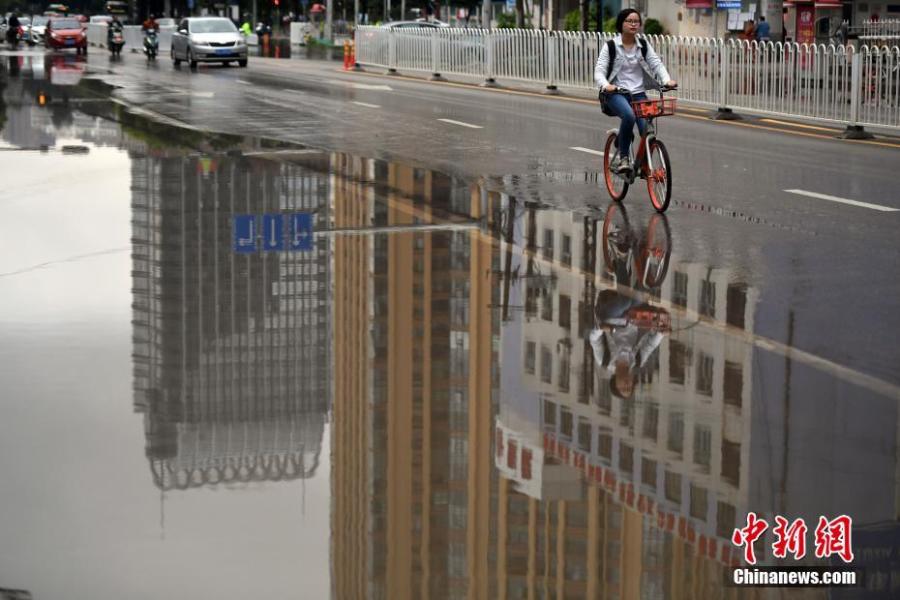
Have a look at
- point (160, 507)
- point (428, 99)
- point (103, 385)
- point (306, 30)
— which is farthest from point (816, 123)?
point (306, 30)

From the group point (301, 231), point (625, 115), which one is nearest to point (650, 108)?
point (625, 115)

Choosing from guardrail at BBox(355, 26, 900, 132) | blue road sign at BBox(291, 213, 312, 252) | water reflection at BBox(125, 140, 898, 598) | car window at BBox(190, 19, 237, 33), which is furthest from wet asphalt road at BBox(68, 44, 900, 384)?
car window at BBox(190, 19, 237, 33)

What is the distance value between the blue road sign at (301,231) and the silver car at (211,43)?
128ft

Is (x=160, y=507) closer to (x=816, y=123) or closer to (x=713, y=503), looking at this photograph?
(x=713, y=503)

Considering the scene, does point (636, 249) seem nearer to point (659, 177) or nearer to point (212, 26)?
point (659, 177)

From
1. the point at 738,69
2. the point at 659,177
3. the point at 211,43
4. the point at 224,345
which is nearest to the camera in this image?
the point at 224,345

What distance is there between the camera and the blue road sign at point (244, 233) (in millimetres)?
12469

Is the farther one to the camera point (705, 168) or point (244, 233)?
point (705, 168)

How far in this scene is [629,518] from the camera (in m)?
5.86

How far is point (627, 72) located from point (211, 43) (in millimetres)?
39231

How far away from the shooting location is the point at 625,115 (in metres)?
14.8

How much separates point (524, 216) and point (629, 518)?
8583 mm

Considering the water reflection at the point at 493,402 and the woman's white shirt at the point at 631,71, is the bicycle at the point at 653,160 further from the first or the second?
the water reflection at the point at 493,402

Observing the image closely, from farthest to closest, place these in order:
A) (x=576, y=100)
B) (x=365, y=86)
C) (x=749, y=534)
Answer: (x=365, y=86) → (x=576, y=100) → (x=749, y=534)
